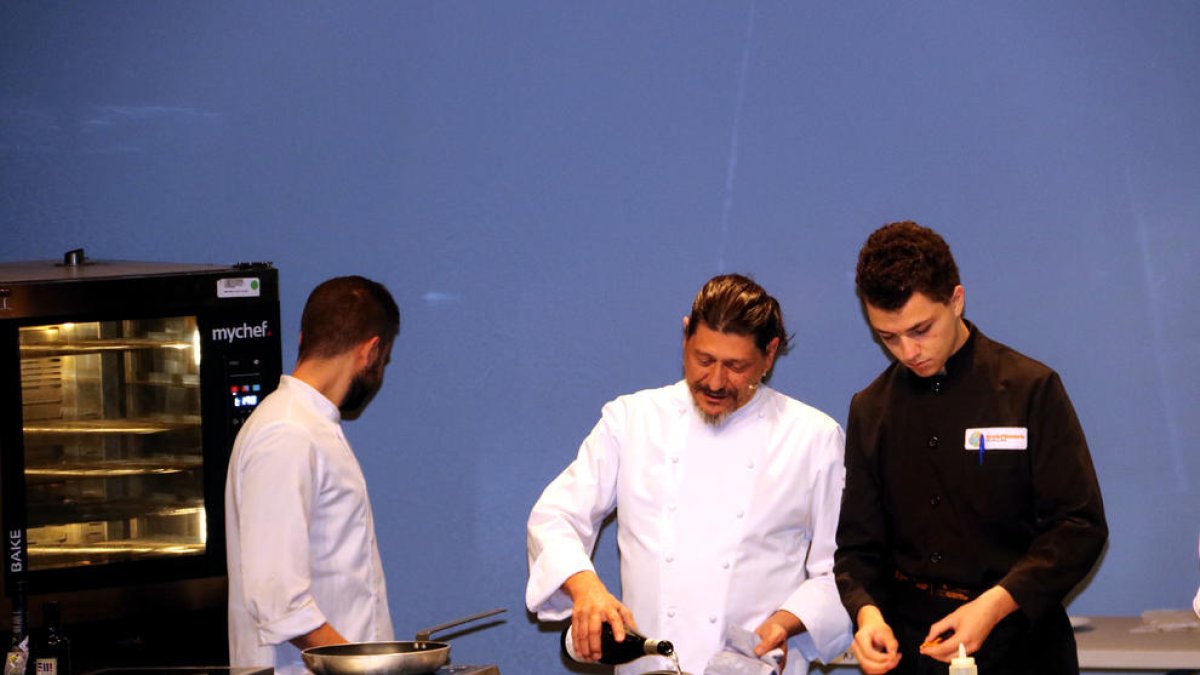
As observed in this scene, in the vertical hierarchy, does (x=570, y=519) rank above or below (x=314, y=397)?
below

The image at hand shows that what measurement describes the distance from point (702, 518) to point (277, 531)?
2.57 feet

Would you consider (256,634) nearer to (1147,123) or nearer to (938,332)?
(938,332)

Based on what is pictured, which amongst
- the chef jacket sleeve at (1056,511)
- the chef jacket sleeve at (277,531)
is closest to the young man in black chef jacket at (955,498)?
the chef jacket sleeve at (1056,511)

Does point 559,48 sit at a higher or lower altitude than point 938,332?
higher

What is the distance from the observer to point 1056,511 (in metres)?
2.29

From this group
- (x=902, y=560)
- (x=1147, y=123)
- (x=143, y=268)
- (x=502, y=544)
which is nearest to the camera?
(x=902, y=560)

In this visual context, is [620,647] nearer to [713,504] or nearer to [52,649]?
[713,504]

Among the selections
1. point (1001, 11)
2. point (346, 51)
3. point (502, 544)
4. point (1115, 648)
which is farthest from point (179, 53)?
point (1115, 648)

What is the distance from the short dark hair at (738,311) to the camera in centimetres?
257

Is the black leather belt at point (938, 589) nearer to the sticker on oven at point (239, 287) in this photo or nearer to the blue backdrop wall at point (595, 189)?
the blue backdrop wall at point (595, 189)

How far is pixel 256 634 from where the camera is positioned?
8.79 ft

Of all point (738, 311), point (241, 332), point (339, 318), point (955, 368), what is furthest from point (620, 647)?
point (241, 332)

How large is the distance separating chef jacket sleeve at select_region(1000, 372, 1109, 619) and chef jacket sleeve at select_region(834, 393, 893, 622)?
0.26 m

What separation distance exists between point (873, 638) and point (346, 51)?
2.10 m
